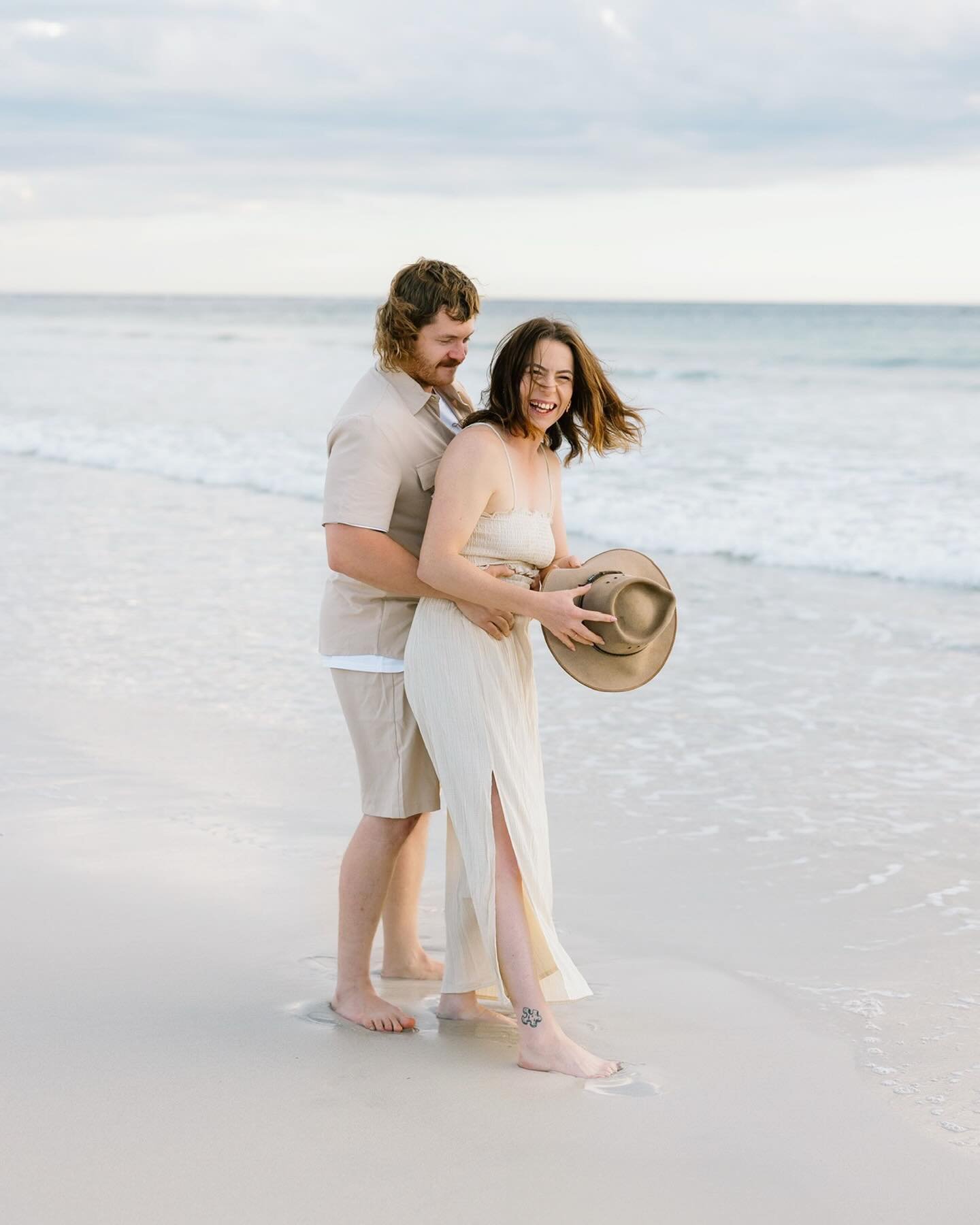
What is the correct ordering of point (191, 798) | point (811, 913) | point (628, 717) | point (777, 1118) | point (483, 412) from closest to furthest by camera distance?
1. point (777, 1118)
2. point (483, 412)
3. point (811, 913)
4. point (191, 798)
5. point (628, 717)

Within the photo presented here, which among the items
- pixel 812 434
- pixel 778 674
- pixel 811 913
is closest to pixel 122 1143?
pixel 811 913

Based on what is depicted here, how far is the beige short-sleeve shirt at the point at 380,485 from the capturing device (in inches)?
122

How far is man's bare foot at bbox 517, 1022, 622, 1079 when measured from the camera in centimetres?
301

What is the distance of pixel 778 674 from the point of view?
259 inches

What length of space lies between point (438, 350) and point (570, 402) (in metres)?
0.33

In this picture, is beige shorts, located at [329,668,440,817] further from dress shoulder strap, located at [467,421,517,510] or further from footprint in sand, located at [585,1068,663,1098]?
footprint in sand, located at [585,1068,663,1098]

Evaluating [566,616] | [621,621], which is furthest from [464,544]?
[621,621]

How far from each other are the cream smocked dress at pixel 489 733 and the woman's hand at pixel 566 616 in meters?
0.16

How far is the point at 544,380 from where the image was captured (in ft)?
10.2

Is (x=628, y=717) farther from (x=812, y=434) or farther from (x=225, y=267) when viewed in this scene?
(x=225, y=267)

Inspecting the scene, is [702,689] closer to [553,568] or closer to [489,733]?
[553,568]

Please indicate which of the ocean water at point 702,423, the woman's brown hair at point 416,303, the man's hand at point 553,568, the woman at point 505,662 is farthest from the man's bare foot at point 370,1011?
the ocean water at point 702,423

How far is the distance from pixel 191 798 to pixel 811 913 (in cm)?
214

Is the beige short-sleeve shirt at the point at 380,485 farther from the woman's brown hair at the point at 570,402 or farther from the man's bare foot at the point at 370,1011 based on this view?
the man's bare foot at the point at 370,1011
